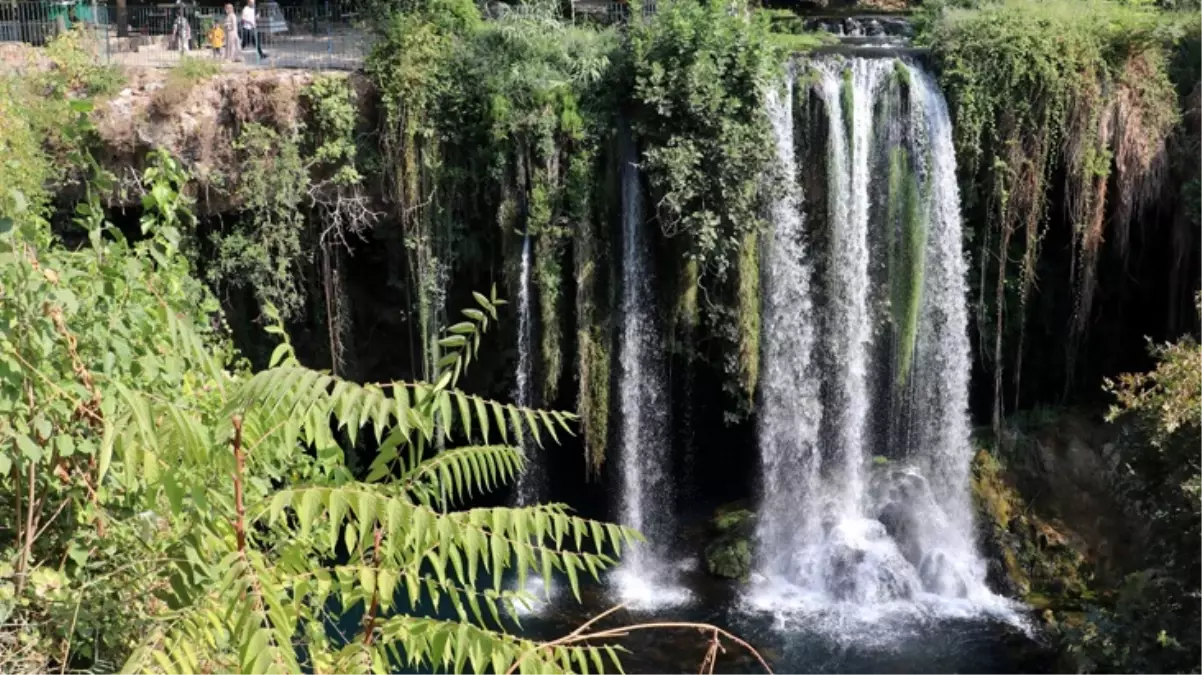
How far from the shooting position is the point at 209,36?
55.2 ft

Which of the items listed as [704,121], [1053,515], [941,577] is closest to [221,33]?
[704,121]

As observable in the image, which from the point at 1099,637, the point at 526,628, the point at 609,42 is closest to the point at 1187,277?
the point at 1099,637

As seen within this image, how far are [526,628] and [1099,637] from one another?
573cm

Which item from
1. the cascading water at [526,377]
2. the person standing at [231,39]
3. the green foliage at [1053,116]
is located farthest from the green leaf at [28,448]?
the person standing at [231,39]

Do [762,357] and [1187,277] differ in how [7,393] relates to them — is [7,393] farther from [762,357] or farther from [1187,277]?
[1187,277]

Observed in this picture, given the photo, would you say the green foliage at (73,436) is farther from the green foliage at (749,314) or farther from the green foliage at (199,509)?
the green foliage at (749,314)

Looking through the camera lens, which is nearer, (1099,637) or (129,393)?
(129,393)

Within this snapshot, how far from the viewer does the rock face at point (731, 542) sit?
Answer: 1413cm

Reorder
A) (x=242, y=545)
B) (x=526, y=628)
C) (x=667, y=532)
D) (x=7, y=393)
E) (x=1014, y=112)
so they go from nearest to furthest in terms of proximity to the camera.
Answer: (x=242, y=545) → (x=7, y=393) → (x=526, y=628) → (x=1014, y=112) → (x=667, y=532)

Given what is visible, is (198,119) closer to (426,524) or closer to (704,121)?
(704,121)

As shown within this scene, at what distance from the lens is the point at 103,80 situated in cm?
1428

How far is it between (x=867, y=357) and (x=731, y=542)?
2.80 metres

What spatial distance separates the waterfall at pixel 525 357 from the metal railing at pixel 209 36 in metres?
A: 3.46

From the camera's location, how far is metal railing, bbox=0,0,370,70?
50.4 feet
